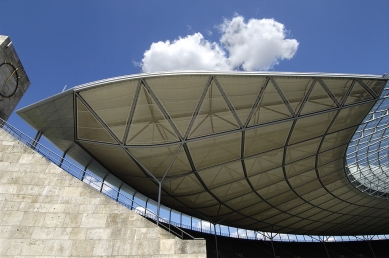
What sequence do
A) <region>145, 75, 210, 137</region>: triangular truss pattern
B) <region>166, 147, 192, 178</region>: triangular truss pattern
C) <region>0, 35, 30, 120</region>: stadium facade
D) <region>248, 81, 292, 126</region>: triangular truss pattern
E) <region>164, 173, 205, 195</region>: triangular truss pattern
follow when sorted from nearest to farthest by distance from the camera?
<region>145, 75, 210, 137</region>: triangular truss pattern → <region>248, 81, 292, 126</region>: triangular truss pattern → <region>0, 35, 30, 120</region>: stadium facade → <region>166, 147, 192, 178</region>: triangular truss pattern → <region>164, 173, 205, 195</region>: triangular truss pattern

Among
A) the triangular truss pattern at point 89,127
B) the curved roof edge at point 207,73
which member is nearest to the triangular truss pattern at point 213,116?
the curved roof edge at point 207,73

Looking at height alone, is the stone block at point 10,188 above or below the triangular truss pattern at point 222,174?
below

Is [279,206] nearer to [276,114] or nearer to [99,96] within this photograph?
[276,114]

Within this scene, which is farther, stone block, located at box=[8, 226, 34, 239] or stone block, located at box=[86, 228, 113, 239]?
stone block, located at box=[86, 228, 113, 239]

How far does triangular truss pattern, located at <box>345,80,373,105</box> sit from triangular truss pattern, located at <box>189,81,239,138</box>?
8674 millimetres

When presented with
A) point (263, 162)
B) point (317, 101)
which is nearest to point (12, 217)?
point (317, 101)

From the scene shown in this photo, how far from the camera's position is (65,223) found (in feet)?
45.4

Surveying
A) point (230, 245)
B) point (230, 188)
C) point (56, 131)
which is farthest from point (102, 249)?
point (230, 245)

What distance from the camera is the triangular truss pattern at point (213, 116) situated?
1698 cm

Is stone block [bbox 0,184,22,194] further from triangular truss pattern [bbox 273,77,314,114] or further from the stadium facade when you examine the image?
triangular truss pattern [bbox 273,77,314,114]

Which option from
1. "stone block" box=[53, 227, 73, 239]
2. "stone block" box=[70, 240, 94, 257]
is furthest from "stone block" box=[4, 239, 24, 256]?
"stone block" box=[70, 240, 94, 257]

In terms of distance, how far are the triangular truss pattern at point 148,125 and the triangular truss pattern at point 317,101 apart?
10.6 metres

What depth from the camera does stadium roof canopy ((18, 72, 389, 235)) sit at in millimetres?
16281

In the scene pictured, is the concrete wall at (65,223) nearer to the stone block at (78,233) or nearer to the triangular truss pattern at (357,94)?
the stone block at (78,233)
